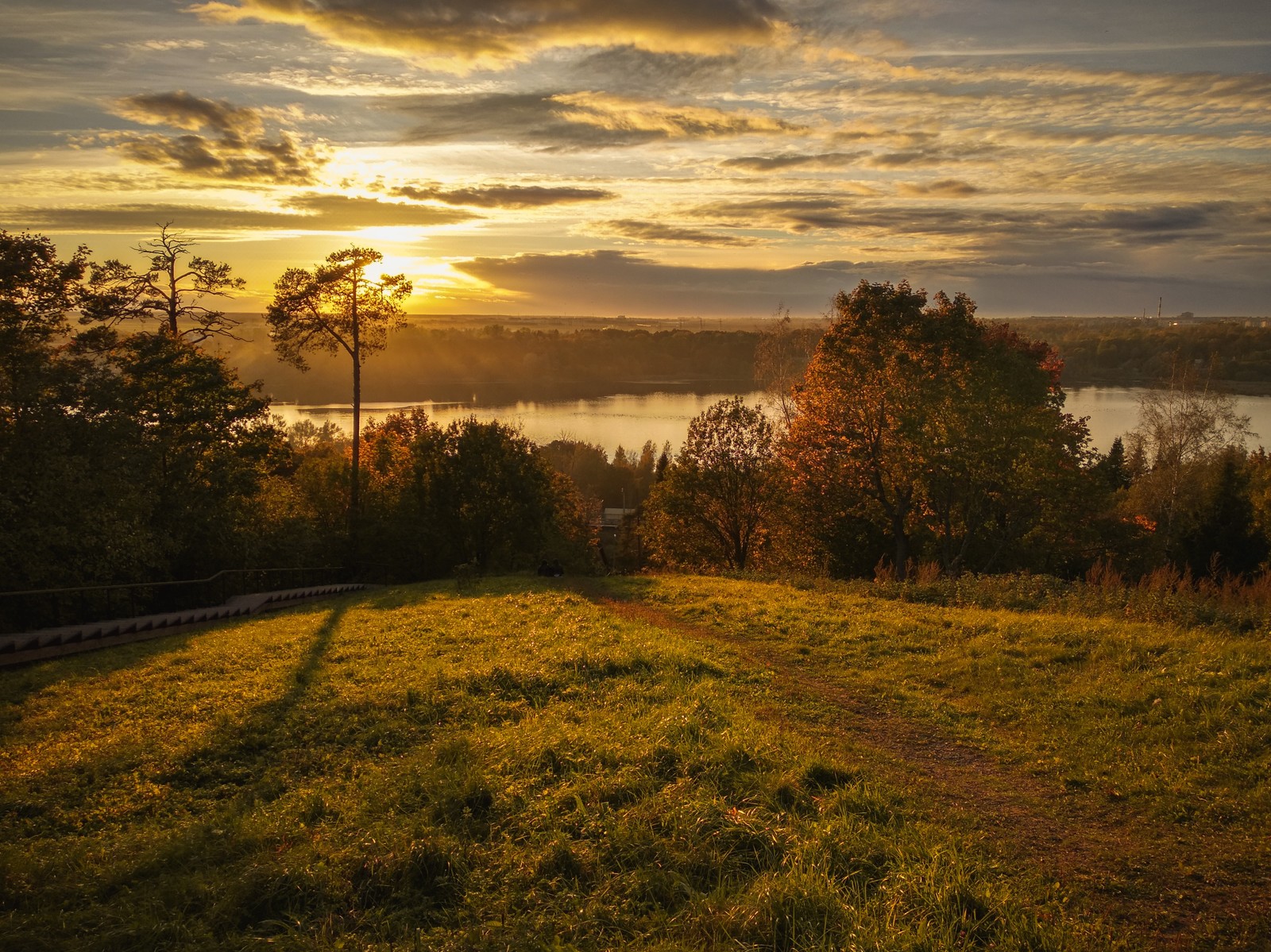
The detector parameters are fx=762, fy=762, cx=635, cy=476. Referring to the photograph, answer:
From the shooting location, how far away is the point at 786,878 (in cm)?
503

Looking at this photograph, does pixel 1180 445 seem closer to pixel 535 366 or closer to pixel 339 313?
pixel 339 313

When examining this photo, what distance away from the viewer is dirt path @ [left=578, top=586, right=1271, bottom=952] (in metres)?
5.01

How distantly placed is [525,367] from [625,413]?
4870cm

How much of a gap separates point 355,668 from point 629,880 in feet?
24.8

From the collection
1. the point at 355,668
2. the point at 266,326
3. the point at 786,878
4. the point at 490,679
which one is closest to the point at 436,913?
the point at 786,878

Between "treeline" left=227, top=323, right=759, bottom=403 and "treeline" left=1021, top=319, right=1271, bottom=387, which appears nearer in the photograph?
"treeline" left=1021, top=319, right=1271, bottom=387

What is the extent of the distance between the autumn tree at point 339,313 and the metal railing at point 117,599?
746 centimetres

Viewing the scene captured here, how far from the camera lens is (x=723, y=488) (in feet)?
114

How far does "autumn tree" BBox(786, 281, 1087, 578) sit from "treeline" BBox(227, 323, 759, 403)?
130 m

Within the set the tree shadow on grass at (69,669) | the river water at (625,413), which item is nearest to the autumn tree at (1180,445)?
the river water at (625,413)

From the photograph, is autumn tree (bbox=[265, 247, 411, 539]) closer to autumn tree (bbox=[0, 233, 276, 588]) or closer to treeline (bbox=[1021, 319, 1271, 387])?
autumn tree (bbox=[0, 233, 276, 588])

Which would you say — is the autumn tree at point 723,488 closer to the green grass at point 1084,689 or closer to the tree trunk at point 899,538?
the tree trunk at point 899,538

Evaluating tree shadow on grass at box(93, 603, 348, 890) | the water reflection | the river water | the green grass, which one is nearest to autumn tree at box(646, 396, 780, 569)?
the green grass

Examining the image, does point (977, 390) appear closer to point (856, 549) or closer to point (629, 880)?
point (856, 549)
